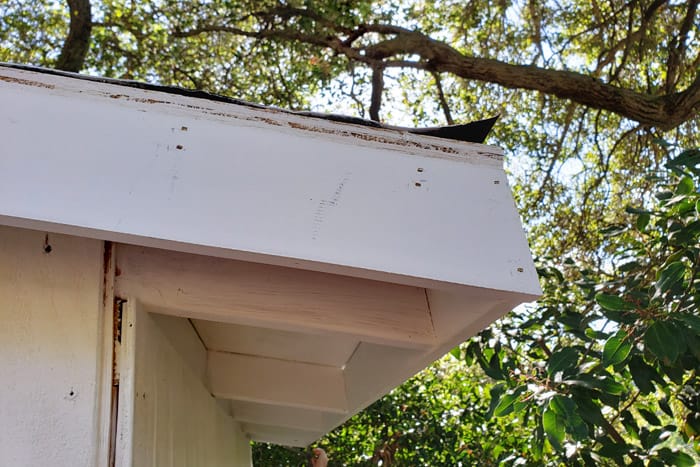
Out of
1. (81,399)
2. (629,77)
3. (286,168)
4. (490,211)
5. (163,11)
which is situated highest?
(163,11)

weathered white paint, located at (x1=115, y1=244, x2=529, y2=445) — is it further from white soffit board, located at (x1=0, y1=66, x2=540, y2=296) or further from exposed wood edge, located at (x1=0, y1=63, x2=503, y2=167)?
exposed wood edge, located at (x1=0, y1=63, x2=503, y2=167)

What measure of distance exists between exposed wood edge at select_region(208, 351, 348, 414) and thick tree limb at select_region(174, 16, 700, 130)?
465 cm

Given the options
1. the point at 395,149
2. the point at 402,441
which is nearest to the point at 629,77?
the point at 402,441

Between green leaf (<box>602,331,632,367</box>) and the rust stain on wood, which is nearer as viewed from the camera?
the rust stain on wood

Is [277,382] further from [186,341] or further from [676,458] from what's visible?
[676,458]

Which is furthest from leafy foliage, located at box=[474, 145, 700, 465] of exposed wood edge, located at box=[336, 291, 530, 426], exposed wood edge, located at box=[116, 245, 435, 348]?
exposed wood edge, located at box=[116, 245, 435, 348]

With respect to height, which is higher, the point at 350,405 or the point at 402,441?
the point at 402,441

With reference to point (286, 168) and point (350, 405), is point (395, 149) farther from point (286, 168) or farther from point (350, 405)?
point (350, 405)

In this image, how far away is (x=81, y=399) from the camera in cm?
133

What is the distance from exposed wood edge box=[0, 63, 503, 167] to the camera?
133 cm

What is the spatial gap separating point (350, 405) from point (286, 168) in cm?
128

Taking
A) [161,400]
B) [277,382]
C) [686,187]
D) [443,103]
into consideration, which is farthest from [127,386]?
Result: [443,103]

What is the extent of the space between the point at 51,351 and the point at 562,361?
165cm

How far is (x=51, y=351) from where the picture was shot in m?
1.36
